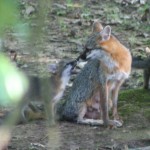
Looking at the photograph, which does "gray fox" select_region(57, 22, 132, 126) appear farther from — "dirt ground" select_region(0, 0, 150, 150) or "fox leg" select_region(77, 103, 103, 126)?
"dirt ground" select_region(0, 0, 150, 150)

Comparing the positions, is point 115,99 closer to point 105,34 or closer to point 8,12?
point 105,34

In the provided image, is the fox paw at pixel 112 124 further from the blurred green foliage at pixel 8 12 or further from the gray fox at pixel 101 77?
the blurred green foliage at pixel 8 12

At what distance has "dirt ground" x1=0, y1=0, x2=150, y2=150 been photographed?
2.02 meters

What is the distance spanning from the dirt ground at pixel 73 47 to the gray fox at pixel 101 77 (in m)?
0.15

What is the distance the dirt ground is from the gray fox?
15cm

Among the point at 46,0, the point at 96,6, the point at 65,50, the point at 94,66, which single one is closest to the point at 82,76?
the point at 94,66

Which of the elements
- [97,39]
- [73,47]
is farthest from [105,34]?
[73,47]

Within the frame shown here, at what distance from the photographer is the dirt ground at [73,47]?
202 cm

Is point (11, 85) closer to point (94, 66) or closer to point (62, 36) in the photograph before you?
point (94, 66)

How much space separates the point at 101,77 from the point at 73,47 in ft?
16.5

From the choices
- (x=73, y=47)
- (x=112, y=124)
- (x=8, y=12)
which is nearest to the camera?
(x=8, y=12)

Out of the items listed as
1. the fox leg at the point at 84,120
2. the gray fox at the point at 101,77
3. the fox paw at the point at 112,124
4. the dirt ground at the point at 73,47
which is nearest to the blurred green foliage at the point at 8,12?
the dirt ground at the point at 73,47

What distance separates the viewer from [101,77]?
623 centimetres

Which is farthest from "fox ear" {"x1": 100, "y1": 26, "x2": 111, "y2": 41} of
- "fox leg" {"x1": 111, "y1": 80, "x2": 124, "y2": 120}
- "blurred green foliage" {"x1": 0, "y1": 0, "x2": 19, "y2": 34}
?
"blurred green foliage" {"x1": 0, "y1": 0, "x2": 19, "y2": 34}
